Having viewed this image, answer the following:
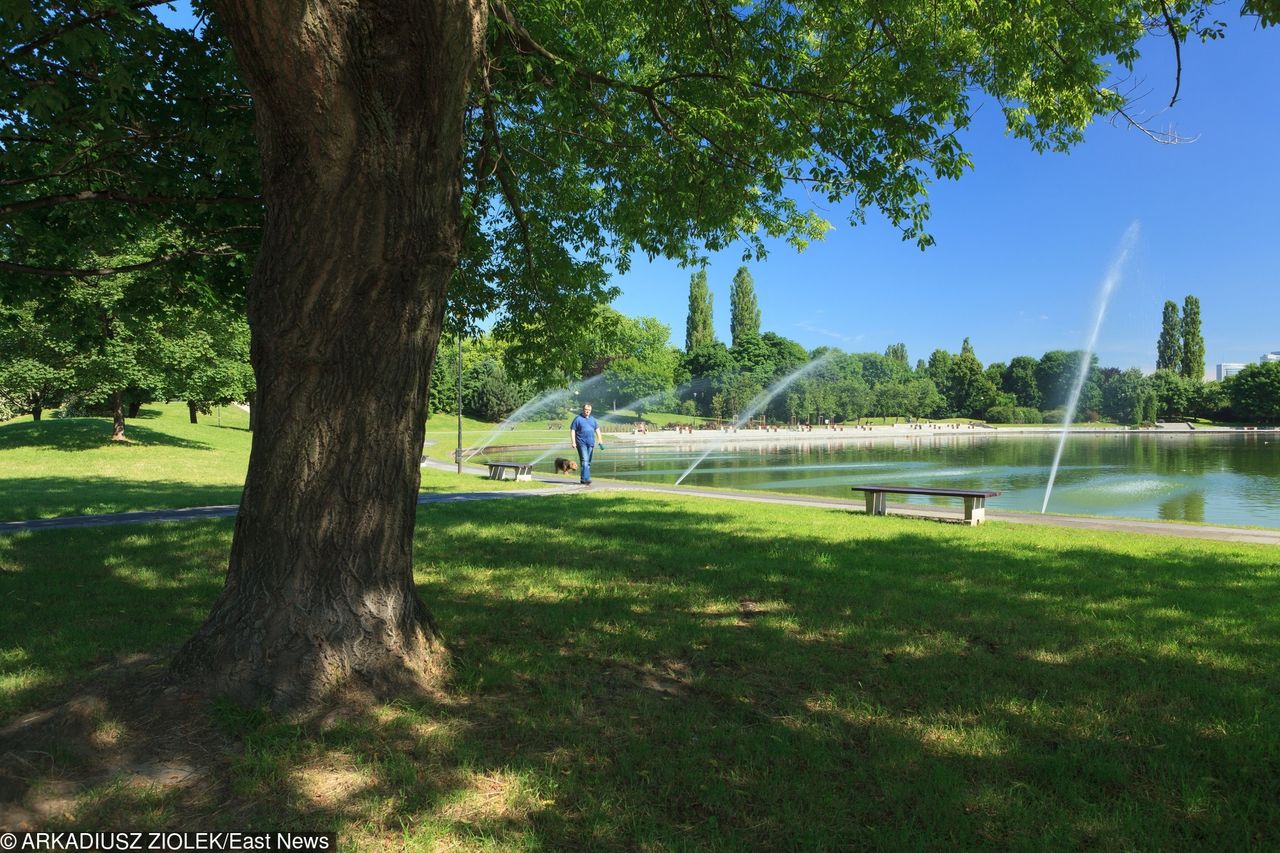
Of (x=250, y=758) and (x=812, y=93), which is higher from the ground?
(x=812, y=93)

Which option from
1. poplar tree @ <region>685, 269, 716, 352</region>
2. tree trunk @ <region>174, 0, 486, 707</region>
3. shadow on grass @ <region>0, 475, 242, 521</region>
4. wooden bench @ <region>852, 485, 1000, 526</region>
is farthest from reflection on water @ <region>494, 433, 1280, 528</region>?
poplar tree @ <region>685, 269, 716, 352</region>

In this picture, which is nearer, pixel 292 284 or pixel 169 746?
pixel 169 746

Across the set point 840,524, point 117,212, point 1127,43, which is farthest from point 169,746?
point 1127,43

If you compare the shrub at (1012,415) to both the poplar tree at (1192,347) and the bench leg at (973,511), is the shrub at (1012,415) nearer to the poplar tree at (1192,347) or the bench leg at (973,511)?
the poplar tree at (1192,347)

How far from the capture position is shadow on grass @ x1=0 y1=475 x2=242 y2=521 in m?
11.5

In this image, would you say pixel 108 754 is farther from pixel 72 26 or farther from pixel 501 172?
pixel 501 172

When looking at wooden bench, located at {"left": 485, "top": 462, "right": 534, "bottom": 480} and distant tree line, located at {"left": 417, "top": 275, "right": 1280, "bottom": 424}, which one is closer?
wooden bench, located at {"left": 485, "top": 462, "right": 534, "bottom": 480}

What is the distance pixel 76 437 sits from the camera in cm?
2542

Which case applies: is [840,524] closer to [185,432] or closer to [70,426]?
[70,426]

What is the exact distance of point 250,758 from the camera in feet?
10.2

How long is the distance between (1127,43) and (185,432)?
36.2 m

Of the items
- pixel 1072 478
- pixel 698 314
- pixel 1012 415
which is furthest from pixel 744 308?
pixel 1072 478

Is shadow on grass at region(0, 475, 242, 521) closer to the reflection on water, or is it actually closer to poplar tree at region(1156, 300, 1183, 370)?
the reflection on water

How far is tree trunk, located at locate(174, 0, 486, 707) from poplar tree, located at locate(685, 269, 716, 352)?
93949 millimetres
